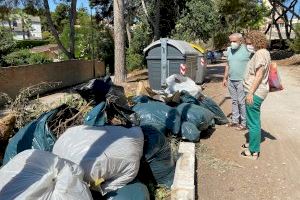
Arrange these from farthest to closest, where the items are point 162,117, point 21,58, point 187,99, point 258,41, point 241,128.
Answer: point 21,58 → point 187,99 → point 241,128 → point 162,117 → point 258,41

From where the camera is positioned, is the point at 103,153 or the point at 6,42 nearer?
the point at 103,153

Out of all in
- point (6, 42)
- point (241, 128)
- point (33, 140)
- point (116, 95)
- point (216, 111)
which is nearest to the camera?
point (33, 140)

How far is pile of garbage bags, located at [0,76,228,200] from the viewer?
107 inches

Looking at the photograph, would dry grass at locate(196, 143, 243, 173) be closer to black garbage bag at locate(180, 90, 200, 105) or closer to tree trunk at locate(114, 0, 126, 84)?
black garbage bag at locate(180, 90, 200, 105)

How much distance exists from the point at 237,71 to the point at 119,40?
702cm

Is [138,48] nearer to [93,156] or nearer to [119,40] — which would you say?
[119,40]

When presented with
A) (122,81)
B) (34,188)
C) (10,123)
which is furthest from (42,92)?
(34,188)

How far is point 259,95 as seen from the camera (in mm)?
4980

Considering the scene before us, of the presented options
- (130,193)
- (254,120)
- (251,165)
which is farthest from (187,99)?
(130,193)

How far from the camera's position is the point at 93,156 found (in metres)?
3.29

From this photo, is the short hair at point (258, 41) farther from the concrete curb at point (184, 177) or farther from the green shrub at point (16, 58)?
the green shrub at point (16, 58)

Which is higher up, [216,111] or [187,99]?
[187,99]

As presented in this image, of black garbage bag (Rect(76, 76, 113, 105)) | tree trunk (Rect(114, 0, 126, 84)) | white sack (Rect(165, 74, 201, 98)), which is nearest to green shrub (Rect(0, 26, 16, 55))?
tree trunk (Rect(114, 0, 126, 84))

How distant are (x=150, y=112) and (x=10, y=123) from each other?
1.86m
